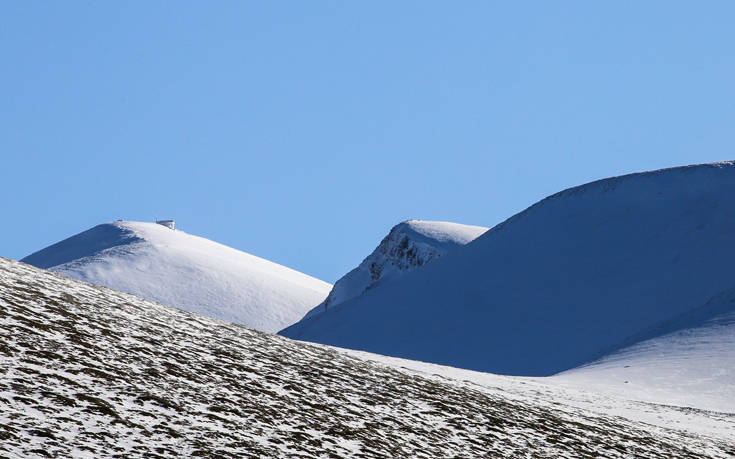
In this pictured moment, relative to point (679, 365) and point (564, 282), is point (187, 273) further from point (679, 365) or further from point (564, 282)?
point (679, 365)

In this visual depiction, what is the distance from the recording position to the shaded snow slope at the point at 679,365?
40781 millimetres

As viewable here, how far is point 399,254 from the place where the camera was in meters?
121

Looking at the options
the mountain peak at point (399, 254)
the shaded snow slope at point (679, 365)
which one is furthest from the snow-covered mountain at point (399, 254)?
the shaded snow slope at point (679, 365)

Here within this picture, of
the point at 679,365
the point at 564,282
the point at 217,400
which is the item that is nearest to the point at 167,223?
the point at 564,282

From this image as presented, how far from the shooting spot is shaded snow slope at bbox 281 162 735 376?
69750 millimetres

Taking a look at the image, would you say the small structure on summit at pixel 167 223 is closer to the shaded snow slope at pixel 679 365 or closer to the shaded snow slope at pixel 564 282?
the shaded snow slope at pixel 564 282

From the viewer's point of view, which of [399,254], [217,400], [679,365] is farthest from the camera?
[399,254]

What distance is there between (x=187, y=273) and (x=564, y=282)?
68877 millimetres

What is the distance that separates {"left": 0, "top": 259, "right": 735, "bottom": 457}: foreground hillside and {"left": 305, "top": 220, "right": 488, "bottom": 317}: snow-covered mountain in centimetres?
9789

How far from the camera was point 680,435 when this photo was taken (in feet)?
64.4

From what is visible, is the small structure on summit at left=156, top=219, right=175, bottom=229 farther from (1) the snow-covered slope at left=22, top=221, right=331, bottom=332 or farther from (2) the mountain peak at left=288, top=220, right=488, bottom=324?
(2) the mountain peak at left=288, top=220, right=488, bottom=324

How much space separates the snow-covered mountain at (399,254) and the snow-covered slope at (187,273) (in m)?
8.12

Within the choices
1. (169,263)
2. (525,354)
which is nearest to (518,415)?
(525,354)

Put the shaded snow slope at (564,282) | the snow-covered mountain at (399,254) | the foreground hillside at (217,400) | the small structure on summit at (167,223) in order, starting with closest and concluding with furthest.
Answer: the foreground hillside at (217,400) → the shaded snow slope at (564,282) → the snow-covered mountain at (399,254) → the small structure on summit at (167,223)
